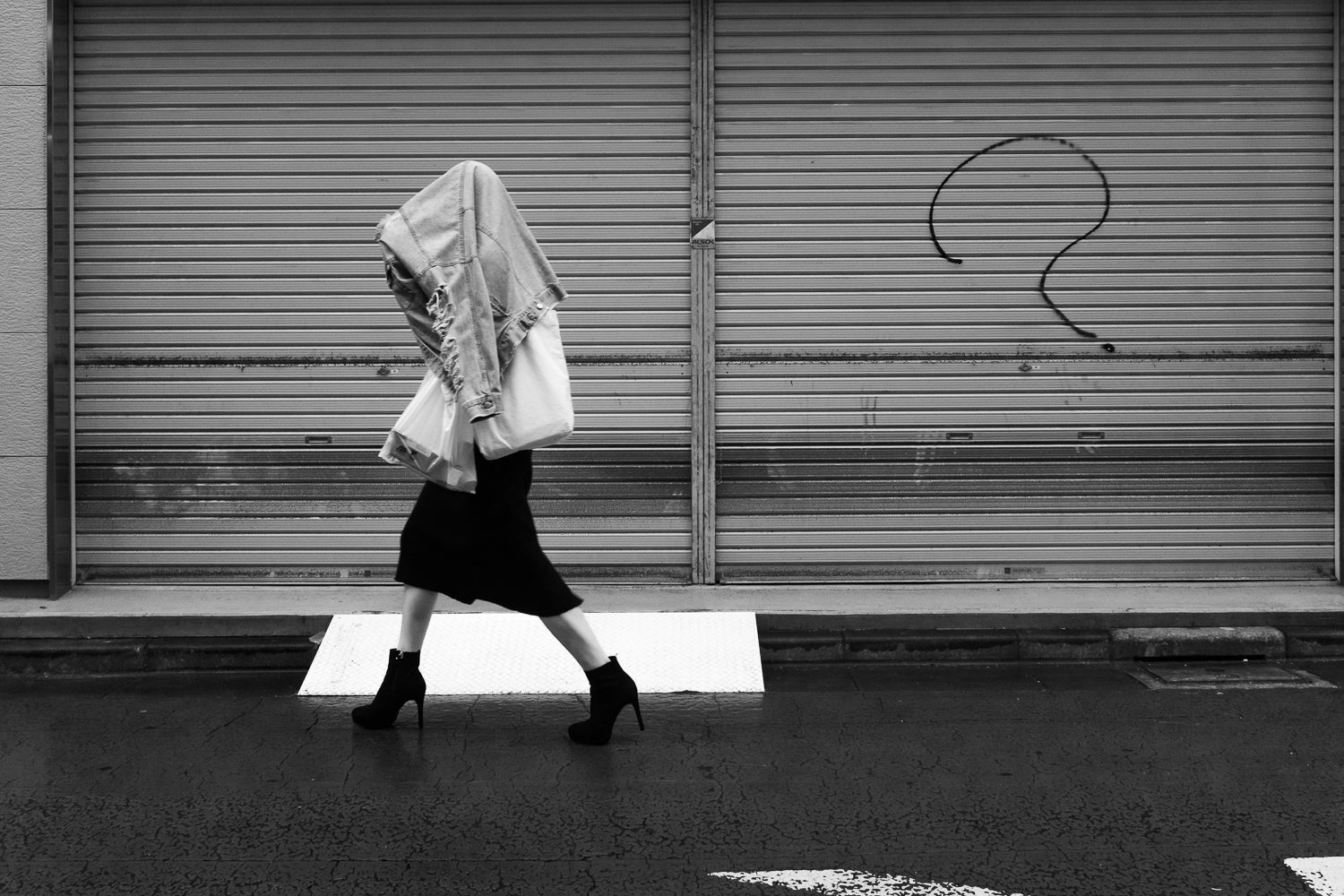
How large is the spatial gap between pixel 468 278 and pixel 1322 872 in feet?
9.95

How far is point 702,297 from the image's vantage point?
7.14 metres

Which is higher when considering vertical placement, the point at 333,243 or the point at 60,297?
the point at 333,243

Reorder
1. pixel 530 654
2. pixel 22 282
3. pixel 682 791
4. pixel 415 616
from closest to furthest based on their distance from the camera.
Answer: pixel 682 791 < pixel 415 616 < pixel 530 654 < pixel 22 282

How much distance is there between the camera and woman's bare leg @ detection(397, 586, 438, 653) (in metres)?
4.75

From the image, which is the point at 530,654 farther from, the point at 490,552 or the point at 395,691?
the point at 490,552

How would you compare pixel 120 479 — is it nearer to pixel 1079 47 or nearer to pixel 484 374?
pixel 484 374

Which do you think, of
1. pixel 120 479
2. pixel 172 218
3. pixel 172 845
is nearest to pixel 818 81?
pixel 172 218

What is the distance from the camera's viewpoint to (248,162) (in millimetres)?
7164

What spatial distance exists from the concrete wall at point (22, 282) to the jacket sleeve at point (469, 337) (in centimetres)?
340

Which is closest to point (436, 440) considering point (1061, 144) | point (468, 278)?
point (468, 278)

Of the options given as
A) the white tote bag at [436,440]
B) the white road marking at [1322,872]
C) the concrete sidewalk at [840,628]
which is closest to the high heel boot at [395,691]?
the white tote bag at [436,440]

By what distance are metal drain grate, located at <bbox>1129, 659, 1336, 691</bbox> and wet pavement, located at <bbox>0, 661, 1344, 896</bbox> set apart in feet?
0.48

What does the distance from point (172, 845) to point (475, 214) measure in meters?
2.17

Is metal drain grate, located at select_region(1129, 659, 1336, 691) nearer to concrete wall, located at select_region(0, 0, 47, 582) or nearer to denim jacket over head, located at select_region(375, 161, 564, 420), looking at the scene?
denim jacket over head, located at select_region(375, 161, 564, 420)
